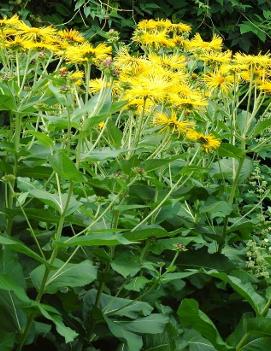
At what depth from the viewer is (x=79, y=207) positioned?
1.88 metres

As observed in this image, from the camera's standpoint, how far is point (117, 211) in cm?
195

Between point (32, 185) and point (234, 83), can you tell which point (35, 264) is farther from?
point (234, 83)

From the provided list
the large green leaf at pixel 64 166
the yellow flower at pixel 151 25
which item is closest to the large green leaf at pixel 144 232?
the large green leaf at pixel 64 166

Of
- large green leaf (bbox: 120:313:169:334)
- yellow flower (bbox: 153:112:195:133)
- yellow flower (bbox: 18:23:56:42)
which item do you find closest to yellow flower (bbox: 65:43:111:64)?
yellow flower (bbox: 18:23:56:42)

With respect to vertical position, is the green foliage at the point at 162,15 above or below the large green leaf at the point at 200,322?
below

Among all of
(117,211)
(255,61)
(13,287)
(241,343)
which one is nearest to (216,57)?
(255,61)

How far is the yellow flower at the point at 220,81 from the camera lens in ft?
7.75

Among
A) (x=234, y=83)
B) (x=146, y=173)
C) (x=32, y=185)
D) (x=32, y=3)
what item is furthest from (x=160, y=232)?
(x=32, y=3)

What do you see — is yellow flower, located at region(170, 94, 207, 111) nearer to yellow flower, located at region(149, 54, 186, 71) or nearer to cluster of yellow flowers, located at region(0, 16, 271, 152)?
cluster of yellow flowers, located at region(0, 16, 271, 152)

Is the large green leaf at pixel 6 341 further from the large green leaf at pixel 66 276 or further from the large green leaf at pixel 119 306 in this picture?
the large green leaf at pixel 119 306

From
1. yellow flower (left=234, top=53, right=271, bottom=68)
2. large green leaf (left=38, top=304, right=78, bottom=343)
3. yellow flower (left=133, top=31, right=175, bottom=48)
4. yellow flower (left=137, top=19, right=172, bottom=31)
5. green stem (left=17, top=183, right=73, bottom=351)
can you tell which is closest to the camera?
large green leaf (left=38, top=304, right=78, bottom=343)

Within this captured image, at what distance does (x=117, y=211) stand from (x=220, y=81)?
0.68m

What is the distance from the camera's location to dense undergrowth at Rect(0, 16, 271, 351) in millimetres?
1857

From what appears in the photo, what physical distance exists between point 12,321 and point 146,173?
56 cm
